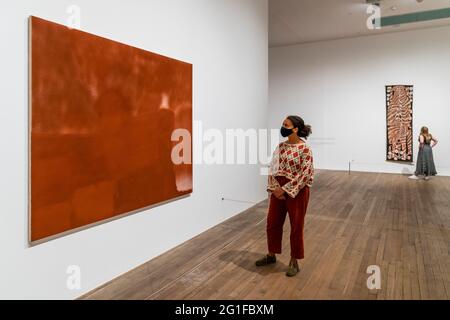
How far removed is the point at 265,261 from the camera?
3.35 metres

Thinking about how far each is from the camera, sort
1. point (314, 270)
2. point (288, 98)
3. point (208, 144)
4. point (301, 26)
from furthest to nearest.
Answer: point (288, 98) → point (301, 26) → point (208, 144) → point (314, 270)

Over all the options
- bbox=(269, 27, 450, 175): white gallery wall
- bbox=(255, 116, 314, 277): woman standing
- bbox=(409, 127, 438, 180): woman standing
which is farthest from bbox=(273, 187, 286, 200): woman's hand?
bbox=(269, 27, 450, 175): white gallery wall

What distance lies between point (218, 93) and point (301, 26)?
6.22 meters

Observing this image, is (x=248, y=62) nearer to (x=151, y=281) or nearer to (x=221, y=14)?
(x=221, y=14)

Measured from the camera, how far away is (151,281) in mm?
2947

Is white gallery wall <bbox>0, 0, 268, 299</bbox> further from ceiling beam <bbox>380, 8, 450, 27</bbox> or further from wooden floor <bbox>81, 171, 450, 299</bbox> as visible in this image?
ceiling beam <bbox>380, 8, 450, 27</bbox>

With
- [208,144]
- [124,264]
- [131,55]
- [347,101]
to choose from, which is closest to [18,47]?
[131,55]

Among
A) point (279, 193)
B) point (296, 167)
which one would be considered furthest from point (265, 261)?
point (296, 167)

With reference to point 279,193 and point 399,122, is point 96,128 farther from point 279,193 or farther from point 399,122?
point 399,122

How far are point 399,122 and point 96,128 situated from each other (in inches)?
388

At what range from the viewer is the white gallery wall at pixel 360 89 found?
384 inches

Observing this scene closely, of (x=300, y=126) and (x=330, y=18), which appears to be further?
(x=330, y=18)

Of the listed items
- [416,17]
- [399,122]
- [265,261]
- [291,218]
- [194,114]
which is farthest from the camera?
[399,122]

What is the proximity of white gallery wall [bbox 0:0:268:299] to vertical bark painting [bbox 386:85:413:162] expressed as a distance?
5897 mm
